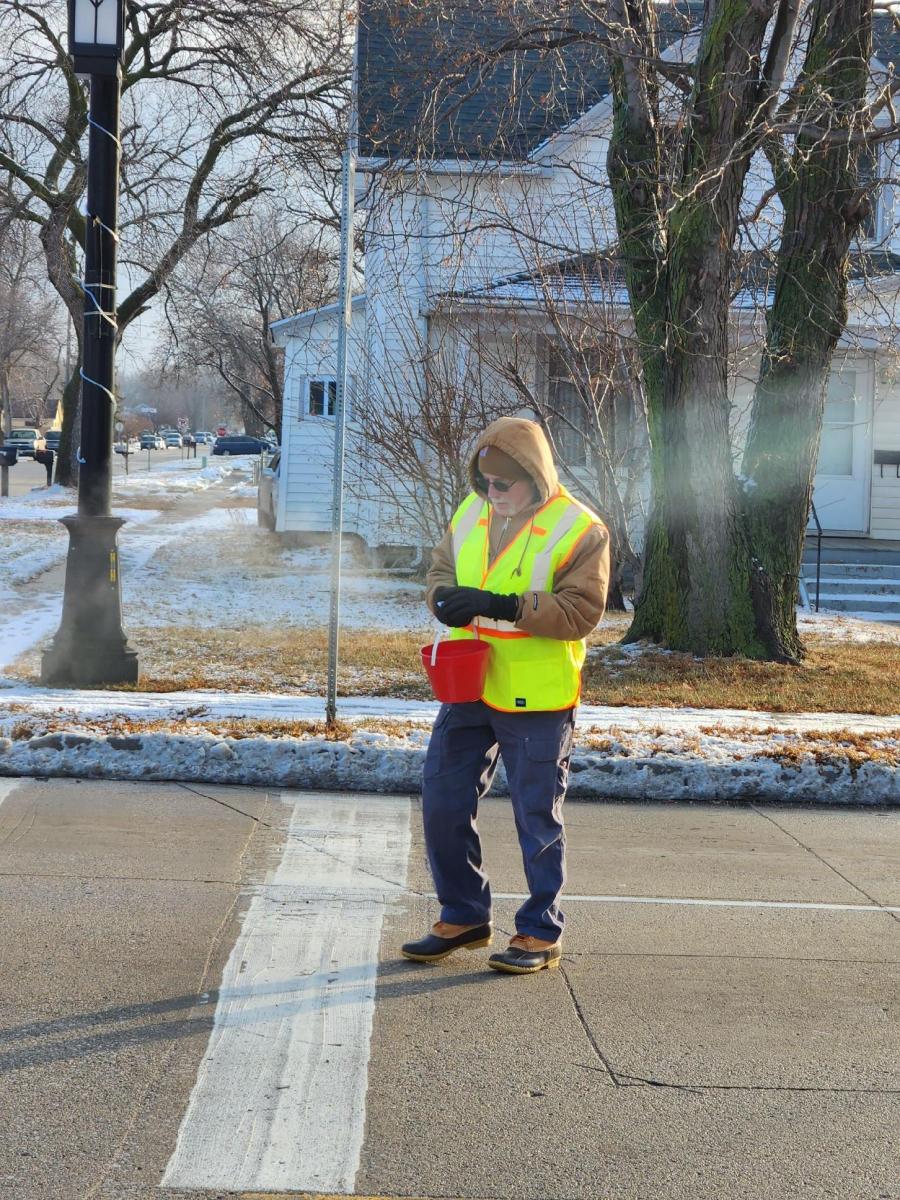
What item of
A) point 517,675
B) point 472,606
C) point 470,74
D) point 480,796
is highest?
point 470,74

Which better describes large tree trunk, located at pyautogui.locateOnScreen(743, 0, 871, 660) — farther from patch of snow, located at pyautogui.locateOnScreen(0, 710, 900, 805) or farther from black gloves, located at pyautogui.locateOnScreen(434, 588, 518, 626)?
black gloves, located at pyautogui.locateOnScreen(434, 588, 518, 626)

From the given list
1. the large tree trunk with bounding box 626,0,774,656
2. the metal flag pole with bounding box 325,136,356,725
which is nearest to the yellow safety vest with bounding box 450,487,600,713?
the metal flag pole with bounding box 325,136,356,725

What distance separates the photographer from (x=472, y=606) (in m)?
4.75

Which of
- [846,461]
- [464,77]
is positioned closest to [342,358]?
[464,77]

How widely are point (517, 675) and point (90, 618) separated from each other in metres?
5.92

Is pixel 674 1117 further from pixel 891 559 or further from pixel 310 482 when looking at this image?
pixel 310 482

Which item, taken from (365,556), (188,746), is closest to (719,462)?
(188,746)

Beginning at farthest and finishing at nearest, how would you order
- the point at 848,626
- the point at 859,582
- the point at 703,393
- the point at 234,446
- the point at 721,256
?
the point at 234,446, the point at 859,582, the point at 848,626, the point at 703,393, the point at 721,256

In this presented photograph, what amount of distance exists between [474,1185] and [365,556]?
18454mm

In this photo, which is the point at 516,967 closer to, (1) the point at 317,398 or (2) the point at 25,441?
(1) the point at 317,398

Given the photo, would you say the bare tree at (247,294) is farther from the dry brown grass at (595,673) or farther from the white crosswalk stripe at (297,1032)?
the white crosswalk stripe at (297,1032)

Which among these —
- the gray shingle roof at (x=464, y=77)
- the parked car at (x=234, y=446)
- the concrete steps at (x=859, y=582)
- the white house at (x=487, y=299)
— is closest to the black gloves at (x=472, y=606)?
the gray shingle roof at (x=464, y=77)

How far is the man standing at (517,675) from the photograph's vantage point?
4.84m

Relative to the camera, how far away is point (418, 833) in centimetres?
696
